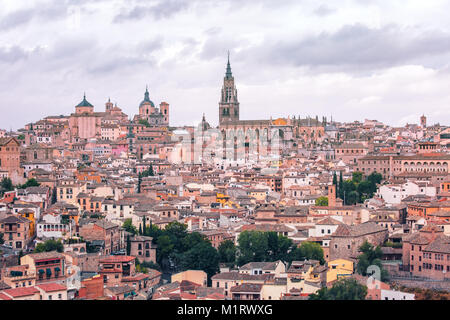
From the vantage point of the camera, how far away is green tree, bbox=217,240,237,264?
57.5ft

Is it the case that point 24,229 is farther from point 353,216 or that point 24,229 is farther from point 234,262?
point 353,216

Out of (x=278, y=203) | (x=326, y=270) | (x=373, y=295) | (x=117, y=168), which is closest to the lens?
(x=373, y=295)

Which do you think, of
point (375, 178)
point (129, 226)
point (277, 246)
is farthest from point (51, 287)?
point (375, 178)

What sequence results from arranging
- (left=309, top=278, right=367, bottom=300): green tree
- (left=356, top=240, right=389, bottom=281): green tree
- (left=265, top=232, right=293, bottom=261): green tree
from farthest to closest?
1. (left=265, top=232, right=293, bottom=261): green tree
2. (left=356, top=240, right=389, bottom=281): green tree
3. (left=309, top=278, right=367, bottom=300): green tree

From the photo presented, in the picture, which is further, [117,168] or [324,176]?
[117,168]

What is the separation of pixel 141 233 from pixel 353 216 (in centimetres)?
560

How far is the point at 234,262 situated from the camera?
57.1ft

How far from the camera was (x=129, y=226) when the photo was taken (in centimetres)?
1967

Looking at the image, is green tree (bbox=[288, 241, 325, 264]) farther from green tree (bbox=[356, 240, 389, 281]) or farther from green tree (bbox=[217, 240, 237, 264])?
green tree (bbox=[217, 240, 237, 264])

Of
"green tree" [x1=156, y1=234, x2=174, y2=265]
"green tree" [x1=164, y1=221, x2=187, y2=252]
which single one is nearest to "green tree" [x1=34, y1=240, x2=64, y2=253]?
"green tree" [x1=156, y1=234, x2=174, y2=265]

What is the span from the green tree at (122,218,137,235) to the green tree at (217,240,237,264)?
7.92 feet

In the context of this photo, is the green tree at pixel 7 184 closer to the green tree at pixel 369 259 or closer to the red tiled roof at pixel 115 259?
the red tiled roof at pixel 115 259

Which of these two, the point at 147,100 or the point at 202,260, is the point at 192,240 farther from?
the point at 147,100
